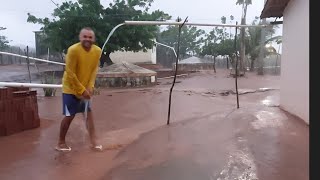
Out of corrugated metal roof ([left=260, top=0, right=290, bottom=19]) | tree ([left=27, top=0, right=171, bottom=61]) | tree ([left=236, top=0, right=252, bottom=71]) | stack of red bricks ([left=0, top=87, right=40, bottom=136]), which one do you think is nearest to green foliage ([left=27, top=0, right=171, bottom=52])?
tree ([left=27, top=0, right=171, bottom=61])

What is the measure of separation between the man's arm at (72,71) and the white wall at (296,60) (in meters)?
4.23

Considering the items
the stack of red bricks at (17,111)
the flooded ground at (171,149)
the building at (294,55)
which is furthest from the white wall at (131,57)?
the stack of red bricks at (17,111)

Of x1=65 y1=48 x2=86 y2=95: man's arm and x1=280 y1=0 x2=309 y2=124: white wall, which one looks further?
x1=280 y1=0 x2=309 y2=124: white wall

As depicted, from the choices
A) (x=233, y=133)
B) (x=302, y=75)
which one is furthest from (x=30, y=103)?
(x=302, y=75)

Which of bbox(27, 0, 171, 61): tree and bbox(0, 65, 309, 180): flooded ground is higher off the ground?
bbox(27, 0, 171, 61): tree

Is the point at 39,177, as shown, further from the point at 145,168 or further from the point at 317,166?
the point at 317,166

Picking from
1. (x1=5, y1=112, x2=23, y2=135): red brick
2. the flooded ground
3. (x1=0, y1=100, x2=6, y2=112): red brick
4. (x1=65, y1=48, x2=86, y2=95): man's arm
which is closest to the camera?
the flooded ground

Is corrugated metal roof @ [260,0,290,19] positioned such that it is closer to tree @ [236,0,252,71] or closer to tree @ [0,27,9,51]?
tree @ [236,0,252,71]

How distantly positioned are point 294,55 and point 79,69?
496cm

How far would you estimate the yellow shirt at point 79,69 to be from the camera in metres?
Result: 4.78

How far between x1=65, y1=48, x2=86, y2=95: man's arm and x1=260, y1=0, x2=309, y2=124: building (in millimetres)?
4226

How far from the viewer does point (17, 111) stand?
6.21 meters

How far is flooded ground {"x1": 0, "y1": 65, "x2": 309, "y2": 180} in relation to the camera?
13.3 ft

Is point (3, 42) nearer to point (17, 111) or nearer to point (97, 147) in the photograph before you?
point (17, 111)
